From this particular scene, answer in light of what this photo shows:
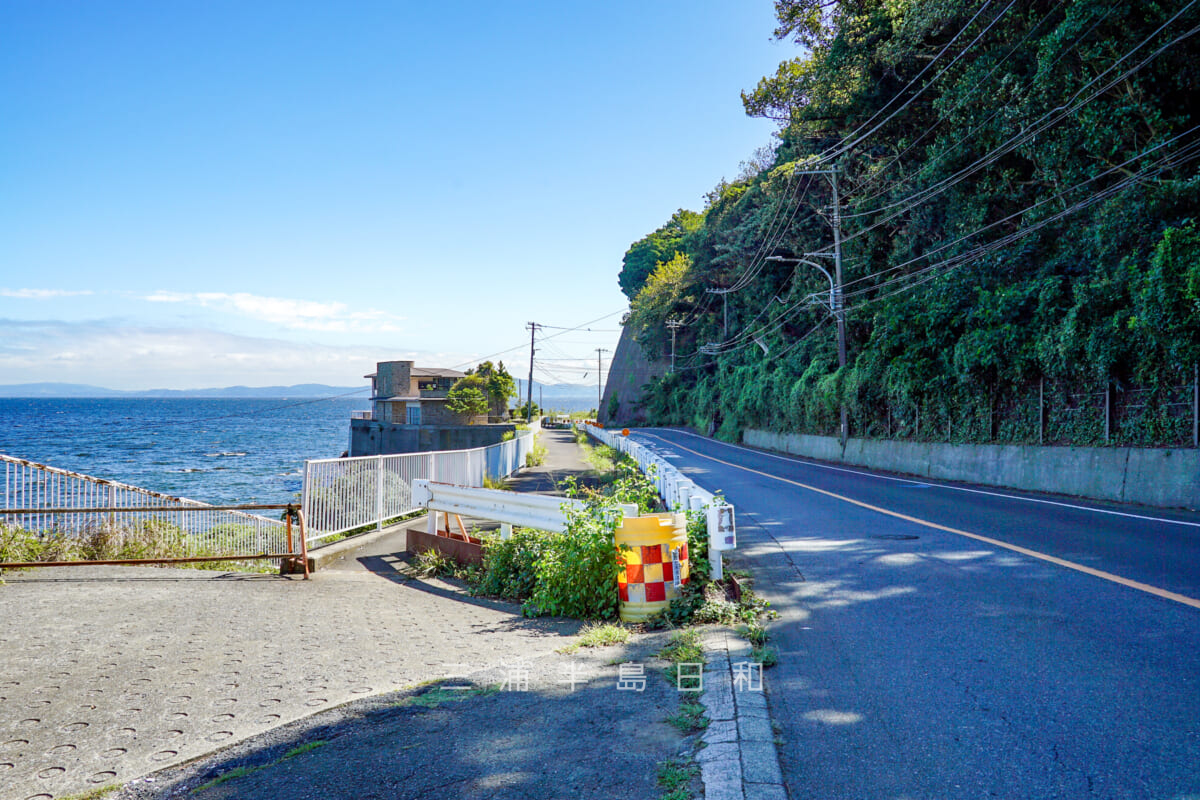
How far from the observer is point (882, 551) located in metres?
8.77

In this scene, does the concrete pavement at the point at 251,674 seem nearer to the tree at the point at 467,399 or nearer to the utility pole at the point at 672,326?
the tree at the point at 467,399

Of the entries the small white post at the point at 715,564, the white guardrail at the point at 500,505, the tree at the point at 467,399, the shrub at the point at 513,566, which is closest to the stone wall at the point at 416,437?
the tree at the point at 467,399

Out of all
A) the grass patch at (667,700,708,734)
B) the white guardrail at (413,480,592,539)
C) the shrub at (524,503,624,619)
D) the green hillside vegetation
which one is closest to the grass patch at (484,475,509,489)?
the white guardrail at (413,480,592,539)

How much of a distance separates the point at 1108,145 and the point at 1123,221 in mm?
2319

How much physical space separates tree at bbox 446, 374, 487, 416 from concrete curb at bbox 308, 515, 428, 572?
59.6m

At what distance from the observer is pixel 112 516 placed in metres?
10.6

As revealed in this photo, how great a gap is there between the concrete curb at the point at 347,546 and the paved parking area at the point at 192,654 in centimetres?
65

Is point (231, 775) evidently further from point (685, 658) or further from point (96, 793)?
point (685, 658)

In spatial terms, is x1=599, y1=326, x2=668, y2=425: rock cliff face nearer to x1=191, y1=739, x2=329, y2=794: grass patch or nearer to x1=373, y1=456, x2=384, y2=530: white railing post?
x1=373, y1=456, x2=384, y2=530: white railing post

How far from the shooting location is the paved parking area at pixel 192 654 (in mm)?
4344

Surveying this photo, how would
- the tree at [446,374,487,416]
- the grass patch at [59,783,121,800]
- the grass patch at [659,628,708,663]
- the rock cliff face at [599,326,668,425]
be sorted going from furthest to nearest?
the rock cliff face at [599,326,668,425] → the tree at [446,374,487,416] → the grass patch at [659,628,708,663] → the grass patch at [59,783,121,800]

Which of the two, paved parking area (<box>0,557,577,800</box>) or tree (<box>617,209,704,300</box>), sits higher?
tree (<box>617,209,704,300</box>)

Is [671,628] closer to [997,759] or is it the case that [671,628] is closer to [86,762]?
[997,759]

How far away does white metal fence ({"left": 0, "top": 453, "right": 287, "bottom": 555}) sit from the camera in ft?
34.0
